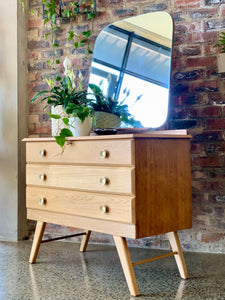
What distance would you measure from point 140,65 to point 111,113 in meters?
0.36

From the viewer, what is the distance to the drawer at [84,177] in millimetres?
1838

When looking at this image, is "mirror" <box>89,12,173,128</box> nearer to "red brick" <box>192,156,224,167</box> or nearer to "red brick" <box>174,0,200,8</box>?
"red brick" <box>174,0,200,8</box>

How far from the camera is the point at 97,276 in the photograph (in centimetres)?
210

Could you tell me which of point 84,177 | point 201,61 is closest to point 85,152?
point 84,177

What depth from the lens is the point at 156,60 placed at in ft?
7.77

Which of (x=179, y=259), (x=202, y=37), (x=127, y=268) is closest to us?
(x=127, y=268)

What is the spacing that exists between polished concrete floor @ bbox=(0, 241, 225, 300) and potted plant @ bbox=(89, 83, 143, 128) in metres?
0.87

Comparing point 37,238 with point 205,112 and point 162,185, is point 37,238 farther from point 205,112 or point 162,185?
point 205,112

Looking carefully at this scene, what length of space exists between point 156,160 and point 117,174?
0.22m

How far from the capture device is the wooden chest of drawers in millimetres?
1822

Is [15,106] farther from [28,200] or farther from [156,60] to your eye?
[156,60]

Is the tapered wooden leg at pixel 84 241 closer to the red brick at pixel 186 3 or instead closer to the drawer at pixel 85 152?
the drawer at pixel 85 152

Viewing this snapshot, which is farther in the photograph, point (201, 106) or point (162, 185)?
point (201, 106)

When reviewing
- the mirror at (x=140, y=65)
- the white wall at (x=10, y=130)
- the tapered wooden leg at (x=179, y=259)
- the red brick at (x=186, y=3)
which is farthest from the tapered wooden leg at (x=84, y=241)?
the red brick at (x=186, y=3)
